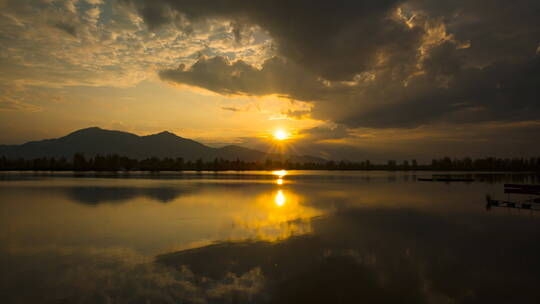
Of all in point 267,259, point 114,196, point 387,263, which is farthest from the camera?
point 114,196

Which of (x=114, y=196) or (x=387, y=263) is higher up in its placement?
(x=387, y=263)

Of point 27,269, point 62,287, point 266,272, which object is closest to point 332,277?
point 266,272

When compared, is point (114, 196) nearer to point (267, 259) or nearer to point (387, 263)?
point (267, 259)

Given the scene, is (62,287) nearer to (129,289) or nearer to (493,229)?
(129,289)

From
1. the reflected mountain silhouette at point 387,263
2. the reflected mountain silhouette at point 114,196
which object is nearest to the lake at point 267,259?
the reflected mountain silhouette at point 387,263

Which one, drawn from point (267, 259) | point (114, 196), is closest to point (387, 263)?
point (267, 259)

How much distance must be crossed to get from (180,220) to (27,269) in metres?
11.7

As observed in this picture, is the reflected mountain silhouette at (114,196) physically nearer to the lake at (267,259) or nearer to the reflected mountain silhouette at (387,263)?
the lake at (267,259)

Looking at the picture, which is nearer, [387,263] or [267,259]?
[387,263]

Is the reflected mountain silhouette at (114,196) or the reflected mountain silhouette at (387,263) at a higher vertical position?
the reflected mountain silhouette at (387,263)

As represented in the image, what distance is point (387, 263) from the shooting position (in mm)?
13430

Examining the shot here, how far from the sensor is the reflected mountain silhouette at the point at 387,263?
33.6ft

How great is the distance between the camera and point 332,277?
37.9 feet

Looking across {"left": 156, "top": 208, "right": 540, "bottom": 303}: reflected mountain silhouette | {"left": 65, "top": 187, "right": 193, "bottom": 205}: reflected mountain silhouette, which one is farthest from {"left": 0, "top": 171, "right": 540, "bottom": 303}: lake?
{"left": 65, "top": 187, "right": 193, "bottom": 205}: reflected mountain silhouette
